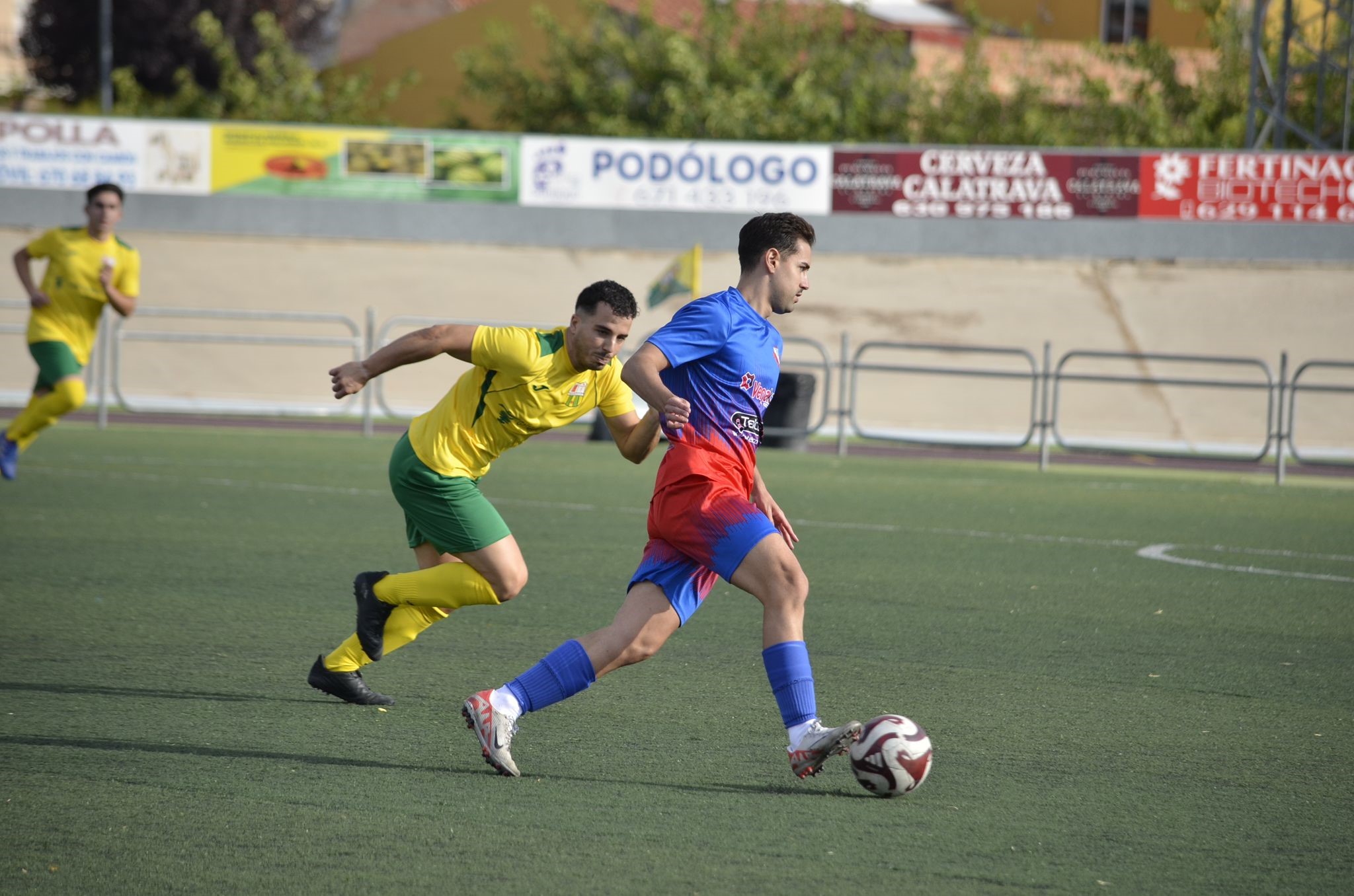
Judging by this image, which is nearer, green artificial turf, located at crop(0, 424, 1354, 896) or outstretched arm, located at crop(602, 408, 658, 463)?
green artificial turf, located at crop(0, 424, 1354, 896)

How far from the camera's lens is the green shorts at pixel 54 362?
11.1 m

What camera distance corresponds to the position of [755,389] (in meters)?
4.54

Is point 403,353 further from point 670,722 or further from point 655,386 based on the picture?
point 670,722

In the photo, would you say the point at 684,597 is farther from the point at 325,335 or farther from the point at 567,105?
the point at 567,105

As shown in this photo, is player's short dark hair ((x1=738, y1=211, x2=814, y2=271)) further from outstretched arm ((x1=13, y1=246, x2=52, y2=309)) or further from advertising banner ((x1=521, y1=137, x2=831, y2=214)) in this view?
advertising banner ((x1=521, y1=137, x2=831, y2=214))

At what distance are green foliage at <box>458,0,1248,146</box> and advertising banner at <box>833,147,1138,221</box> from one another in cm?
640

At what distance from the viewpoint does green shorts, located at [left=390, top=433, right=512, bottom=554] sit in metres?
5.23

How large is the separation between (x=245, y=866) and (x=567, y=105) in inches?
1087

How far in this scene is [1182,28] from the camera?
35562 millimetres

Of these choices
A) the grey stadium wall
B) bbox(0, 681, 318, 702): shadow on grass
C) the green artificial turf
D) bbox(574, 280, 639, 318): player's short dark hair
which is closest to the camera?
the green artificial turf

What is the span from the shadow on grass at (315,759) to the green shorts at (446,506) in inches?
38.6

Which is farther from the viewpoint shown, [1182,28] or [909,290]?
[1182,28]

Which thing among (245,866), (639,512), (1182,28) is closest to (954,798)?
(245,866)

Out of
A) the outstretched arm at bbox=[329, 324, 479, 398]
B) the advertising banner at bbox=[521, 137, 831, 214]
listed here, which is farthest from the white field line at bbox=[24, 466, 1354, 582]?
the advertising banner at bbox=[521, 137, 831, 214]
